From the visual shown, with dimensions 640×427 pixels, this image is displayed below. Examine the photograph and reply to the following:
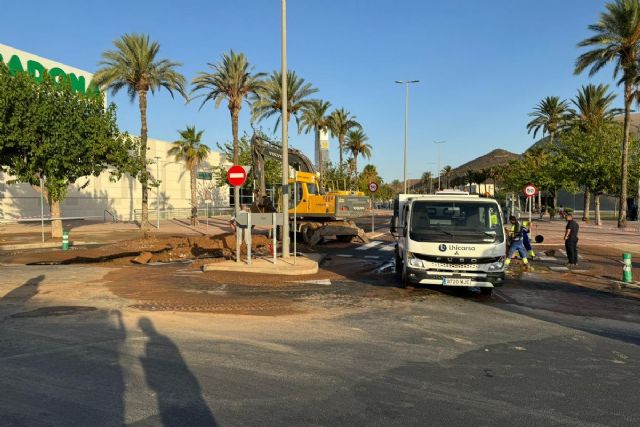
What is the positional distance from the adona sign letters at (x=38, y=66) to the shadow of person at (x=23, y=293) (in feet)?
81.4

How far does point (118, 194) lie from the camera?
45.7 metres

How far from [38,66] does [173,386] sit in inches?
1622

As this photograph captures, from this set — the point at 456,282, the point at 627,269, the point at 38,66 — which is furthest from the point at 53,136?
the point at 627,269

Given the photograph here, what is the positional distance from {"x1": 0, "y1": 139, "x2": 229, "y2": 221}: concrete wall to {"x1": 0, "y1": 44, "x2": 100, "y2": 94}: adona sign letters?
310 inches

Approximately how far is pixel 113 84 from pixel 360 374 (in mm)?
29458

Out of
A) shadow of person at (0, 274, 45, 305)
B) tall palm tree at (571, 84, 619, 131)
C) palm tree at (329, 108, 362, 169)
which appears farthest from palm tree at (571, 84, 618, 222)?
shadow of person at (0, 274, 45, 305)

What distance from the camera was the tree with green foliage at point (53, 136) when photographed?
21.1 m

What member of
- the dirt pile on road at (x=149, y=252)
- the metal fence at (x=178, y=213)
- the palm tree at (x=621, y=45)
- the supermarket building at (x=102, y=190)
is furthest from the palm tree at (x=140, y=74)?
the palm tree at (x=621, y=45)

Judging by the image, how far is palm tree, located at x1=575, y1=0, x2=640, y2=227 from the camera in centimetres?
2745

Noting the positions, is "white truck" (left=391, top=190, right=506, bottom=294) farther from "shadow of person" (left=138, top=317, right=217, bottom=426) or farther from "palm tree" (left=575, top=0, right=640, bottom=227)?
"palm tree" (left=575, top=0, right=640, bottom=227)

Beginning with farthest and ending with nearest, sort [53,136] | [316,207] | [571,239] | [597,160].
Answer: [597,160], [53,136], [316,207], [571,239]

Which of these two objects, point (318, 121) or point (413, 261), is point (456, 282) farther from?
point (318, 121)

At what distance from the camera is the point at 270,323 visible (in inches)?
296

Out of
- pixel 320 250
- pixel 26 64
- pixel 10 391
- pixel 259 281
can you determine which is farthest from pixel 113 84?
pixel 10 391
